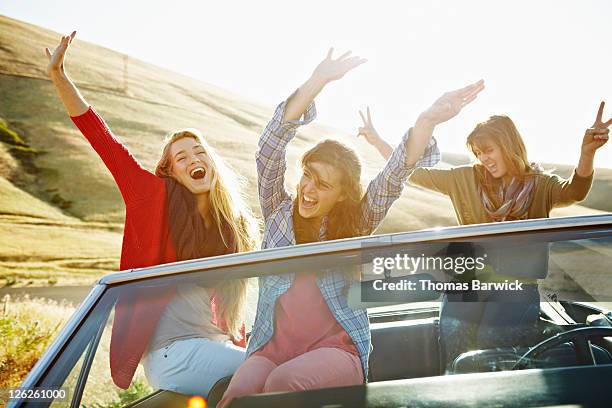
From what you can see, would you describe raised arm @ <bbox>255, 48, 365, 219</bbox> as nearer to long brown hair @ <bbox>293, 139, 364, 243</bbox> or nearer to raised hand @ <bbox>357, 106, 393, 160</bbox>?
long brown hair @ <bbox>293, 139, 364, 243</bbox>

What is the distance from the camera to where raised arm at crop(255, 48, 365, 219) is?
8.72ft

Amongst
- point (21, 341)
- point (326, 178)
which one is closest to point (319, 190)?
point (326, 178)

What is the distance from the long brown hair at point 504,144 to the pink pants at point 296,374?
1.77 m

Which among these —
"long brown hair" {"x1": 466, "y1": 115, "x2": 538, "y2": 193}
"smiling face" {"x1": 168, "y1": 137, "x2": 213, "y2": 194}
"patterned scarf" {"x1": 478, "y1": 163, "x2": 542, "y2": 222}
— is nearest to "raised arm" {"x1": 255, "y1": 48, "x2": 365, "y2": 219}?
"smiling face" {"x1": 168, "y1": 137, "x2": 213, "y2": 194}

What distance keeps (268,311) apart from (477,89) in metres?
1.53

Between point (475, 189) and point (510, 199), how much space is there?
9.1 inches

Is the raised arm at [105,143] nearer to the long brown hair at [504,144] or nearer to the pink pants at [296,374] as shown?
the pink pants at [296,374]

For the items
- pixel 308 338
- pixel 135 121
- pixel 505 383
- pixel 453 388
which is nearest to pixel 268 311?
pixel 308 338

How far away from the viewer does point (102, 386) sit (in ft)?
4.98

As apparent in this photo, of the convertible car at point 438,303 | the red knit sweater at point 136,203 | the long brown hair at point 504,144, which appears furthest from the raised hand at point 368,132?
the convertible car at point 438,303

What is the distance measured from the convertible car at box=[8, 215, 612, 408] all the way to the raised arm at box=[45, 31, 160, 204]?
1.12 m

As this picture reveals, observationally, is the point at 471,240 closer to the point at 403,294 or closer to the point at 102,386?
the point at 403,294

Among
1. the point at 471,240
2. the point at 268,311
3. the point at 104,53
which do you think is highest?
the point at 104,53

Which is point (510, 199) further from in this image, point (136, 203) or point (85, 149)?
point (85, 149)
